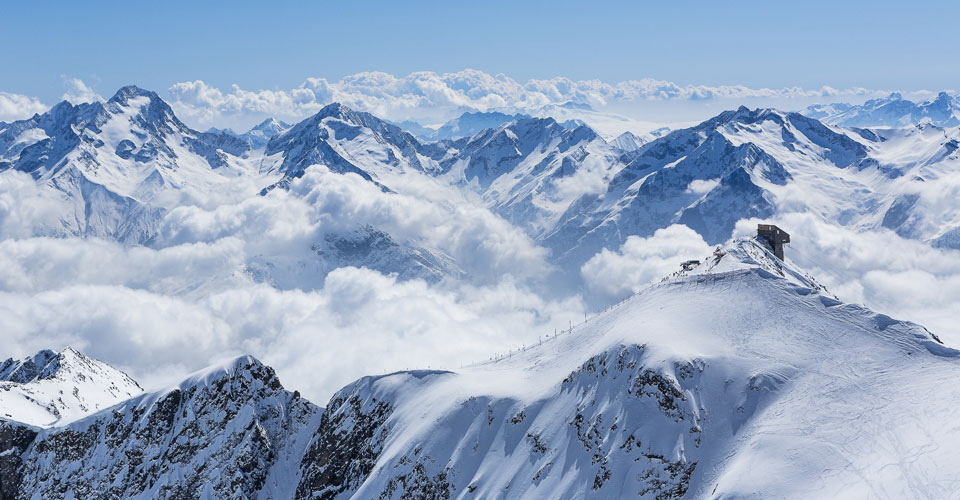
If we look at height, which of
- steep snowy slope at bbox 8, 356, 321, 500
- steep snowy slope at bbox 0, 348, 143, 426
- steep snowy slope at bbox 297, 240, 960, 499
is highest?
steep snowy slope at bbox 297, 240, 960, 499

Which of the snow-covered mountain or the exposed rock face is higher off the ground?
the snow-covered mountain

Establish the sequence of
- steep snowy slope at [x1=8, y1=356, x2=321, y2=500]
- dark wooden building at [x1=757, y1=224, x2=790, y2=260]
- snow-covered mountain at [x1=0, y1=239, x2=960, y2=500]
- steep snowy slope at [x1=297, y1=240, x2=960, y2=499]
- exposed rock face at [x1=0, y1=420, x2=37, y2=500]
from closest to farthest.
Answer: steep snowy slope at [x1=297, y1=240, x2=960, y2=499]
snow-covered mountain at [x1=0, y1=239, x2=960, y2=500]
steep snowy slope at [x1=8, y1=356, x2=321, y2=500]
exposed rock face at [x1=0, y1=420, x2=37, y2=500]
dark wooden building at [x1=757, y1=224, x2=790, y2=260]

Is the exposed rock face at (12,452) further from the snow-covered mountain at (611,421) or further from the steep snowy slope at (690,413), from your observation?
the steep snowy slope at (690,413)

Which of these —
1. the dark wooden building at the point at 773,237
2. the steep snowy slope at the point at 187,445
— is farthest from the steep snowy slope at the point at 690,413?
the dark wooden building at the point at 773,237

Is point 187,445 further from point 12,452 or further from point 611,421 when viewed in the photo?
point 611,421

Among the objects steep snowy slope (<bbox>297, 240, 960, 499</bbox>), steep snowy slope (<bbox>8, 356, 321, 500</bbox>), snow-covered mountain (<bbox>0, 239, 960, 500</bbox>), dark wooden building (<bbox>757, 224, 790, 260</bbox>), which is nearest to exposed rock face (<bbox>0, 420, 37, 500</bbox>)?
snow-covered mountain (<bbox>0, 239, 960, 500</bbox>)

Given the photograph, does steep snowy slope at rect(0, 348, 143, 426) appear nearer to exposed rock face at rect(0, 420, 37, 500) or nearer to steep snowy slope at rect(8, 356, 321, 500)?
exposed rock face at rect(0, 420, 37, 500)

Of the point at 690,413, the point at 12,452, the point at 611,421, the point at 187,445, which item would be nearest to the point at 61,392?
the point at 12,452
